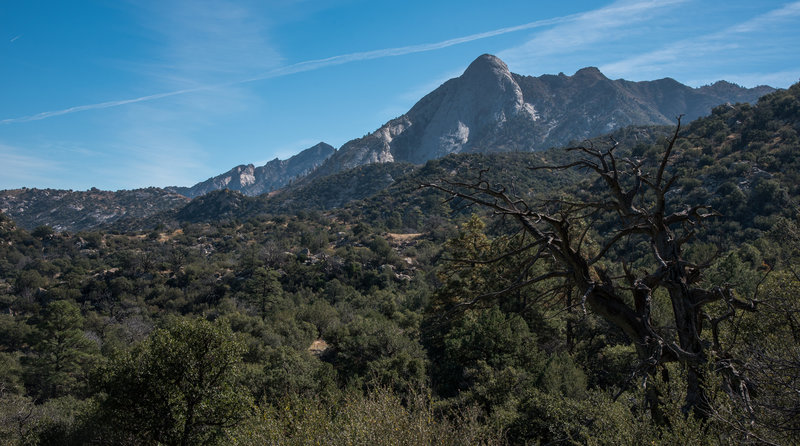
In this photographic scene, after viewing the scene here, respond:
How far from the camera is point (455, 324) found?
64.7 ft

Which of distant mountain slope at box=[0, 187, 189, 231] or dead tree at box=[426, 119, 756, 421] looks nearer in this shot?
dead tree at box=[426, 119, 756, 421]

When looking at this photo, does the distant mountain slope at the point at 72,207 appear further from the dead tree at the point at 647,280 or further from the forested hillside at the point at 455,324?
the dead tree at the point at 647,280

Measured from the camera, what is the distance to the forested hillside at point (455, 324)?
12.7ft

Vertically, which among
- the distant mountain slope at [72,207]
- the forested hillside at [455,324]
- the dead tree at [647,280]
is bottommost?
the forested hillside at [455,324]

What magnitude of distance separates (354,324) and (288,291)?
85.4ft

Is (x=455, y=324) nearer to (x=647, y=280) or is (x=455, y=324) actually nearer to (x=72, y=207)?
(x=647, y=280)

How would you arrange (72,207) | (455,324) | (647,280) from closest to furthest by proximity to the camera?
(647,280), (455,324), (72,207)

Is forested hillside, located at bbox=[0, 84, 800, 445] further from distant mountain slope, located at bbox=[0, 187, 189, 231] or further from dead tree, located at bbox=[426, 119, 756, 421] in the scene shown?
distant mountain slope, located at bbox=[0, 187, 189, 231]

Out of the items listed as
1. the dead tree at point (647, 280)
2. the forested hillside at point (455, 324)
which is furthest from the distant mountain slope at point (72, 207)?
the dead tree at point (647, 280)

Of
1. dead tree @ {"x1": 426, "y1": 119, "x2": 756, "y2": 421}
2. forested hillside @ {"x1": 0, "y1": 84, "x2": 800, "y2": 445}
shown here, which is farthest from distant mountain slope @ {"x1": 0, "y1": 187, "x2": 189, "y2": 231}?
dead tree @ {"x1": 426, "y1": 119, "x2": 756, "y2": 421}

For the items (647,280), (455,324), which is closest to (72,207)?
(455,324)

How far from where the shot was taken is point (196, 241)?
80750 mm

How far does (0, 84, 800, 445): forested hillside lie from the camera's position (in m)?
3.87

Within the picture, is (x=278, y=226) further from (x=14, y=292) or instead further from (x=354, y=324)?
(x=354, y=324)
